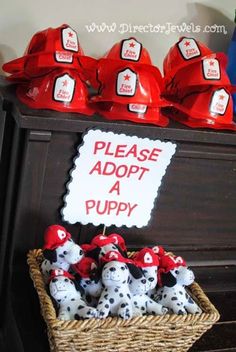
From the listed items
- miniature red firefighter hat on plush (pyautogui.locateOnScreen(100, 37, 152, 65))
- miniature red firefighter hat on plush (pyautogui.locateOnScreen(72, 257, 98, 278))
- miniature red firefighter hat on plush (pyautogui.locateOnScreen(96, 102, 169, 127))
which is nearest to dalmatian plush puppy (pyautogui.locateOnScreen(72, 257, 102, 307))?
miniature red firefighter hat on plush (pyautogui.locateOnScreen(72, 257, 98, 278))

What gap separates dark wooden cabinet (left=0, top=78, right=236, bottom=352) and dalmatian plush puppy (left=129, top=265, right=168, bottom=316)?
159mm

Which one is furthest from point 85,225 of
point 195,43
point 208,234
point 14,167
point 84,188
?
point 195,43

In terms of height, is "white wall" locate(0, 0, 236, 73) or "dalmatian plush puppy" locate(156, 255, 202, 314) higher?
"white wall" locate(0, 0, 236, 73)

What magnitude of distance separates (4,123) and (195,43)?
419mm

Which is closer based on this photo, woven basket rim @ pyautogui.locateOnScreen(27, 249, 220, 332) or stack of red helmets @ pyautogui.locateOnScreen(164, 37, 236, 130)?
woven basket rim @ pyautogui.locateOnScreen(27, 249, 220, 332)

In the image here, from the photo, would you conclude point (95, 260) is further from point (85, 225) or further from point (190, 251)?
point (190, 251)

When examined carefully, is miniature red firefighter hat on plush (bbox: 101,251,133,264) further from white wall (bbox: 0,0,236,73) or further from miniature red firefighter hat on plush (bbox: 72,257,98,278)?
white wall (bbox: 0,0,236,73)

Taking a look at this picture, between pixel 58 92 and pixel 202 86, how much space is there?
295mm

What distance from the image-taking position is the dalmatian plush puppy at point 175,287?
3.09 ft

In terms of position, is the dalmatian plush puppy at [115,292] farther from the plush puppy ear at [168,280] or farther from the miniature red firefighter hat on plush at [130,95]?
the miniature red firefighter hat on plush at [130,95]

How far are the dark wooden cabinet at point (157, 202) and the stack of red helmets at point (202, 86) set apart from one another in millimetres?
33

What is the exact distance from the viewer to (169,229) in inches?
44.2

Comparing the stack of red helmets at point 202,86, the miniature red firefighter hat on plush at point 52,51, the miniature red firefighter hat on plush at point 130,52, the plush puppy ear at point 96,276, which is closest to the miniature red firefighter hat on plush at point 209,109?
the stack of red helmets at point 202,86

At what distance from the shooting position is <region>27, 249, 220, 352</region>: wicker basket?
0.83m
